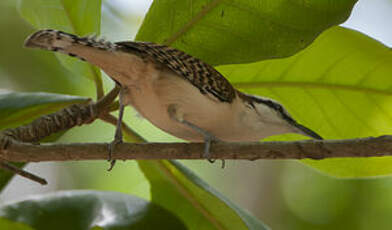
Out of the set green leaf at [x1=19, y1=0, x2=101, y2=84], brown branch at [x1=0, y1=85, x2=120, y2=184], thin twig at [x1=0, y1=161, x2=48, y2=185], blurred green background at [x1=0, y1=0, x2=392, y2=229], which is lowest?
blurred green background at [x1=0, y1=0, x2=392, y2=229]

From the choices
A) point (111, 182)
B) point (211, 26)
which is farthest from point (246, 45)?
point (111, 182)

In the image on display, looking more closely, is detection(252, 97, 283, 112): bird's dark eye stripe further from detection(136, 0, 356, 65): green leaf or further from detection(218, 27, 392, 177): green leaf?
detection(136, 0, 356, 65): green leaf

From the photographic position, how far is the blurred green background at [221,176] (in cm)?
309

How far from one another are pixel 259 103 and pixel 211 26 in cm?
53

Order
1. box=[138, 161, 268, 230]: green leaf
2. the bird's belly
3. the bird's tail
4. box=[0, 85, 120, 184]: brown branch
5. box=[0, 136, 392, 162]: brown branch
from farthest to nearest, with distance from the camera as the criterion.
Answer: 1. the bird's belly
2. box=[138, 161, 268, 230]: green leaf
3. box=[0, 85, 120, 184]: brown branch
4. the bird's tail
5. box=[0, 136, 392, 162]: brown branch

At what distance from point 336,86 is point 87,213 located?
37.7 inches

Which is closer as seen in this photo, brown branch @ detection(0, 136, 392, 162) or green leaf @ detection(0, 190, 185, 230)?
brown branch @ detection(0, 136, 392, 162)

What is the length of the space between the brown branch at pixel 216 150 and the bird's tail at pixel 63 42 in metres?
0.26

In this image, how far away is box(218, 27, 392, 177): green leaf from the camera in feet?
6.00

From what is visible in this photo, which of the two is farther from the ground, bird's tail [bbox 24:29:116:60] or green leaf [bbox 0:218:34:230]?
bird's tail [bbox 24:29:116:60]

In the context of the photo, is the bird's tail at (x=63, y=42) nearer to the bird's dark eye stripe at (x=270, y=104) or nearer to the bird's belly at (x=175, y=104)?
the bird's belly at (x=175, y=104)

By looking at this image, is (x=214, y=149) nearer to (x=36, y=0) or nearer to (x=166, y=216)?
(x=166, y=216)

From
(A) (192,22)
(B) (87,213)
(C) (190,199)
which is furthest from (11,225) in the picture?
(A) (192,22)

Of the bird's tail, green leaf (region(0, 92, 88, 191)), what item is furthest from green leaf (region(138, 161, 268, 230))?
the bird's tail
